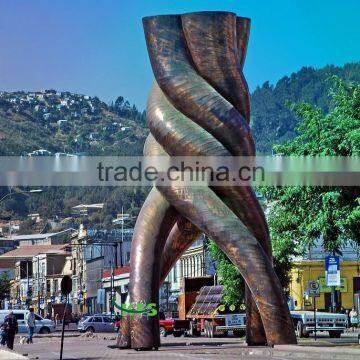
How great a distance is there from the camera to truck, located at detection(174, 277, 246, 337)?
55.8 meters

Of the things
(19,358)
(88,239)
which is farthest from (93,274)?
(19,358)

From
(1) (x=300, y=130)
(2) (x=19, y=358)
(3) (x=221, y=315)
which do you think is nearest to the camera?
(2) (x=19, y=358)

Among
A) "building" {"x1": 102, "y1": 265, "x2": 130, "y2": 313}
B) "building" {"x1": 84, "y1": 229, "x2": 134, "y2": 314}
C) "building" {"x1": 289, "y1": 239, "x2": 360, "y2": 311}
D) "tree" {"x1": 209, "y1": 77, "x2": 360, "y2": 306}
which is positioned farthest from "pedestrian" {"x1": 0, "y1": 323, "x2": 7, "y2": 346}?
"building" {"x1": 84, "y1": 229, "x2": 134, "y2": 314}

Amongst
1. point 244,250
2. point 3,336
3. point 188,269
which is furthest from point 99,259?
point 244,250

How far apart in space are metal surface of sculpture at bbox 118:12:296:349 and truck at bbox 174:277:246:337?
17.6 meters

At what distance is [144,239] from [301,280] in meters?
48.0

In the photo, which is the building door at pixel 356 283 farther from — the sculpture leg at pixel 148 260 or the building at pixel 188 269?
the sculpture leg at pixel 148 260

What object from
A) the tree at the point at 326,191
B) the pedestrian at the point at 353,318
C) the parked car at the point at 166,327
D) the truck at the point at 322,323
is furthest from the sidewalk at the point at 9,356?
the pedestrian at the point at 353,318

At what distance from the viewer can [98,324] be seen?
76062 millimetres

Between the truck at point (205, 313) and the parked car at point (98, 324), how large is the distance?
40.0 feet

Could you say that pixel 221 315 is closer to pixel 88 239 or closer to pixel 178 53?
pixel 178 53

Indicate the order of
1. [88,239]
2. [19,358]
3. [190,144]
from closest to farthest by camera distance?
[19,358] → [190,144] → [88,239]

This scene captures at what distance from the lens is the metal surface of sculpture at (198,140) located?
1438 inches

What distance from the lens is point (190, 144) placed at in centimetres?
3653
